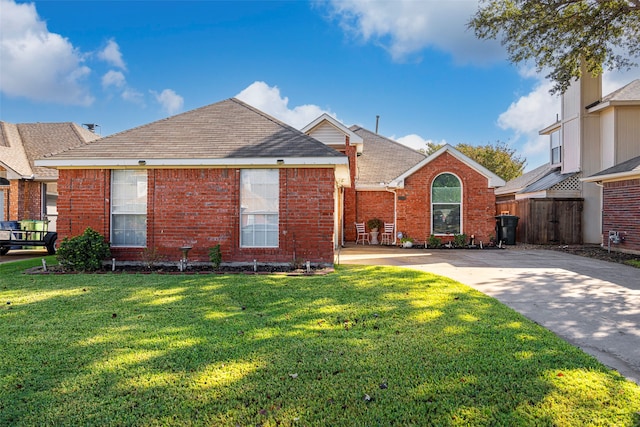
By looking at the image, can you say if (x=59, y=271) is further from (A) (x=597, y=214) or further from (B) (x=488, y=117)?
(B) (x=488, y=117)

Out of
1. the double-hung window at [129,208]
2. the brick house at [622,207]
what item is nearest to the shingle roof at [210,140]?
the double-hung window at [129,208]

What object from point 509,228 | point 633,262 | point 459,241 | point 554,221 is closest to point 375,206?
→ point 459,241

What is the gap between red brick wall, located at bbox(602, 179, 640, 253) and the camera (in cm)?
1348

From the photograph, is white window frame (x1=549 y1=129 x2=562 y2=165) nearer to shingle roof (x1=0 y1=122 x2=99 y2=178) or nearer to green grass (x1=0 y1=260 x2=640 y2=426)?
green grass (x1=0 y1=260 x2=640 y2=426)

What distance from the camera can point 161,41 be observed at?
14.7m

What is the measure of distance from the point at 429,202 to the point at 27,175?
18.4 m

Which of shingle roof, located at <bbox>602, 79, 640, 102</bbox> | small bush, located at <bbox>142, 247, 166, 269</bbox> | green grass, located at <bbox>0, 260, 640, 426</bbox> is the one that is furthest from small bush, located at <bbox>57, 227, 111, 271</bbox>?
shingle roof, located at <bbox>602, 79, 640, 102</bbox>

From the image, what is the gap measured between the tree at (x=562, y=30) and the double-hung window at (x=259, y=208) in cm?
885

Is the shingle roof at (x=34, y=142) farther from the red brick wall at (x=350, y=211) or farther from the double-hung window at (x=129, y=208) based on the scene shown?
the red brick wall at (x=350, y=211)

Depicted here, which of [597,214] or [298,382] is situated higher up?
[597,214]

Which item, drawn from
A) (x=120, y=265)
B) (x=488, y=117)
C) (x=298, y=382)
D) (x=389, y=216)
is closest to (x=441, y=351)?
(x=298, y=382)

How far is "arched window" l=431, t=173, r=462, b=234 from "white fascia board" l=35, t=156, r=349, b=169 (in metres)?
8.83

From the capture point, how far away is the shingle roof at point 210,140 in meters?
9.90

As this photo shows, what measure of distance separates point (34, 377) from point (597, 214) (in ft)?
70.4
